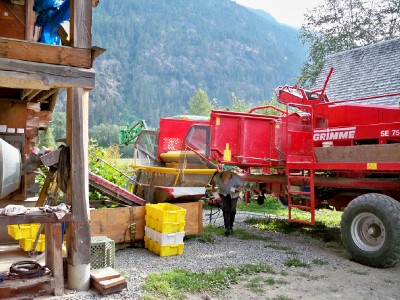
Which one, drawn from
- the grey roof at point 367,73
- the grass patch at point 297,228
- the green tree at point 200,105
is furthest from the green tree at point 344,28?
the green tree at point 200,105

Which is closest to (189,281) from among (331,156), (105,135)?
(331,156)

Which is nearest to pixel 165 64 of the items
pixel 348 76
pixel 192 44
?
pixel 192 44

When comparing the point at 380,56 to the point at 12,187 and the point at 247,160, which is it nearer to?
the point at 247,160

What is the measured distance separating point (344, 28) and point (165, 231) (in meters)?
25.6

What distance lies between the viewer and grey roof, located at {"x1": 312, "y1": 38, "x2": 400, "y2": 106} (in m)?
14.2

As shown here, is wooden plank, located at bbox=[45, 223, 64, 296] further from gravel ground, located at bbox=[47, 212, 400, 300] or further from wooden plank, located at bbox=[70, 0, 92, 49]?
wooden plank, located at bbox=[70, 0, 92, 49]

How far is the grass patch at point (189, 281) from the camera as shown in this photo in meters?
5.15

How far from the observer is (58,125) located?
65.1m

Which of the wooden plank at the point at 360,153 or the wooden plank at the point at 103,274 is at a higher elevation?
the wooden plank at the point at 360,153

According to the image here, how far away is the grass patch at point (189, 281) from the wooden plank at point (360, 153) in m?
2.52

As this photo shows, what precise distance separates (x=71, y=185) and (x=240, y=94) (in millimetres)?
121453

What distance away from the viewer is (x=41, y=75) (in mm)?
4312

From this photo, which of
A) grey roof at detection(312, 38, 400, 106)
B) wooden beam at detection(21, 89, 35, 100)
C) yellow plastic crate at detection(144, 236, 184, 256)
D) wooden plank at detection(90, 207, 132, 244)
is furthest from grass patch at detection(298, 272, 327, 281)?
grey roof at detection(312, 38, 400, 106)

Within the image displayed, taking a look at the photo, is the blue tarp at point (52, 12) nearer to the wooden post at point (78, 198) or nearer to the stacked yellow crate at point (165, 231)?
the wooden post at point (78, 198)
